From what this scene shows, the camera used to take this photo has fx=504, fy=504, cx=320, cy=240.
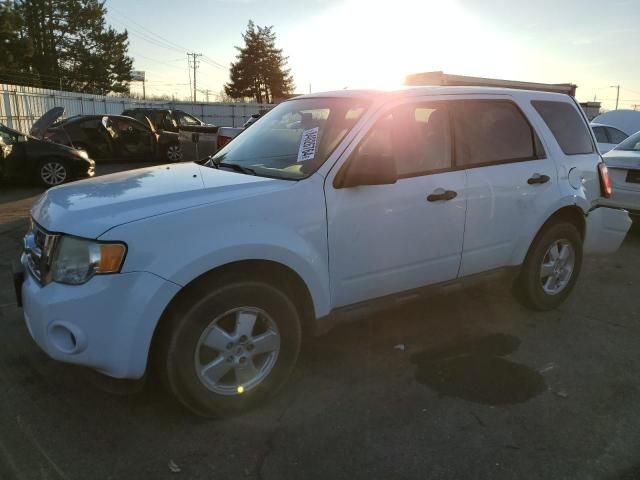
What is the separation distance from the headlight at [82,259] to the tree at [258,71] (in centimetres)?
5813

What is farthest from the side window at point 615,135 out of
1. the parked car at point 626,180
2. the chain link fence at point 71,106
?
the chain link fence at point 71,106

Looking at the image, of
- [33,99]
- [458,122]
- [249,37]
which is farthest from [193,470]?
[249,37]

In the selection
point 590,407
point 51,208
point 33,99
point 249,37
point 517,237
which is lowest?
point 590,407

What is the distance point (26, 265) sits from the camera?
289cm

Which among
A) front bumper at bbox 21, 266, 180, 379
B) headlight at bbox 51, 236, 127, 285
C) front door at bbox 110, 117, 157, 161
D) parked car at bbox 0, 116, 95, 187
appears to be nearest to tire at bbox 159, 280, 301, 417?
front bumper at bbox 21, 266, 180, 379

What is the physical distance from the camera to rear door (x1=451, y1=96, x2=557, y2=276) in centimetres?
366

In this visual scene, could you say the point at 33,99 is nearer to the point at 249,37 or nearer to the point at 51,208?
the point at 51,208

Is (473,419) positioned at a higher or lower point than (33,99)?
lower

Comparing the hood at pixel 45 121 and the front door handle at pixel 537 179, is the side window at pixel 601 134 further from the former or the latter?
the hood at pixel 45 121

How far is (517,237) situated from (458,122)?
1055 mm

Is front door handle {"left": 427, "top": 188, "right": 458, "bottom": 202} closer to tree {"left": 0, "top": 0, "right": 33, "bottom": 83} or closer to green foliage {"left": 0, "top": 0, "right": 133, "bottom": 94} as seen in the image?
tree {"left": 0, "top": 0, "right": 33, "bottom": 83}

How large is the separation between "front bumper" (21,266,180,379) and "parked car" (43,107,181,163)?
39.1 feet

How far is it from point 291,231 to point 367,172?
0.58 metres

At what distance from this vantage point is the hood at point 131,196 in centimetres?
252
